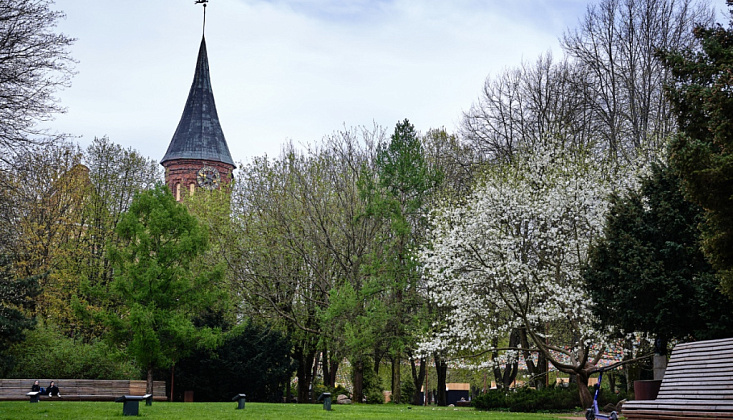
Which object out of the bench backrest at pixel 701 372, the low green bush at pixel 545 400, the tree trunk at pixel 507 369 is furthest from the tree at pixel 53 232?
the bench backrest at pixel 701 372

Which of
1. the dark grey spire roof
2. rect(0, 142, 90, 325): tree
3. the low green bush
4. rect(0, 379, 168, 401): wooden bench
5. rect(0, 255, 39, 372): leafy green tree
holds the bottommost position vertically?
the low green bush

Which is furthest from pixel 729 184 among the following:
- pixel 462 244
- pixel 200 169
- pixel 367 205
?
pixel 200 169

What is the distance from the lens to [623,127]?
27.0m

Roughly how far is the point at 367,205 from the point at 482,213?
825 centimetres

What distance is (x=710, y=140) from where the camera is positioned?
39.1ft

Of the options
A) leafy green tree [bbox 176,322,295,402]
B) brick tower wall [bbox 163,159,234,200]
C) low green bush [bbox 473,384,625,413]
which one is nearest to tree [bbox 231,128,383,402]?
leafy green tree [bbox 176,322,295,402]

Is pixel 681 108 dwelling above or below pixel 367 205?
below

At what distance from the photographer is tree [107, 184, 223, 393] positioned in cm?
2327

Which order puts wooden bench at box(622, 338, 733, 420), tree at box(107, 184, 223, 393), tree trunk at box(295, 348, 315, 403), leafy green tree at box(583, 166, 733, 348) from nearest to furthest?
wooden bench at box(622, 338, 733, 420) → leafy green tree at box(583, 166, 733, 348) → tree at box(107, 184, 223, 393) → tree trunk at box(295, 348, 315, 403)

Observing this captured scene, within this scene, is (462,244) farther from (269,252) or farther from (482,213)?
(269,252)

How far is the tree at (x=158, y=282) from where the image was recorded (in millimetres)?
23266

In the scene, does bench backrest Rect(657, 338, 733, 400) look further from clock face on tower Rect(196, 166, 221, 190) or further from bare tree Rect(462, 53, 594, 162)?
clock face on tower Rect(196, 166, 221, 190)

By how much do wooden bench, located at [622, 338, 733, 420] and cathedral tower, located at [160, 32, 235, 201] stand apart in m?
64.9

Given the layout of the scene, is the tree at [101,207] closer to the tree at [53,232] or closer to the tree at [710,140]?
the tree at [53,232]
